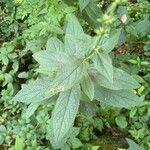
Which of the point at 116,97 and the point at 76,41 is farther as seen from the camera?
the point at 116,97

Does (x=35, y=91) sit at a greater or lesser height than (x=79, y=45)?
lesser

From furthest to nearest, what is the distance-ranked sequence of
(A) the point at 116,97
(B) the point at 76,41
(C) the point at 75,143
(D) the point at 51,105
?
1. (D) the point at 51,105
2. (C) the point at 75,143
3. (A) the point at 116,97
4. (B) the point at 76,41

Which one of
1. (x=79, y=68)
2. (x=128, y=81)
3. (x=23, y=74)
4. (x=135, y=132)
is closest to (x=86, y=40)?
(x=79, y=68)

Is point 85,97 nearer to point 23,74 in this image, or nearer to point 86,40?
point 86,40

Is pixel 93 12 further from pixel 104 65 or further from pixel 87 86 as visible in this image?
pixel 104 65

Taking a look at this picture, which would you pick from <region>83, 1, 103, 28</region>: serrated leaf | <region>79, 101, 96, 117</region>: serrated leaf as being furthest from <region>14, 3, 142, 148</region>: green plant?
<region>83, 1, 103, 28</region>: serrated leaf

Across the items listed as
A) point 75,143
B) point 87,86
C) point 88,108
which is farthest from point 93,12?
point 75,143
